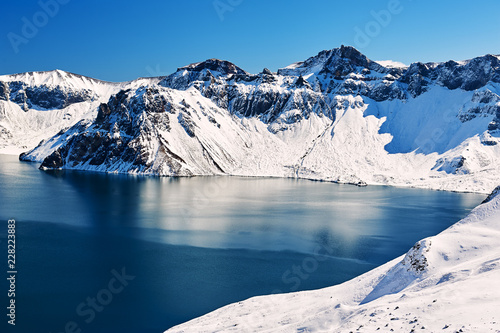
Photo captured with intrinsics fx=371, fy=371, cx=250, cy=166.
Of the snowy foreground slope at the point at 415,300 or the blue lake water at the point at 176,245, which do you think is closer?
the snowy foreground slope at the point at 415,300

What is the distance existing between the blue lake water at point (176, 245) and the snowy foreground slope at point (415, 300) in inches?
348

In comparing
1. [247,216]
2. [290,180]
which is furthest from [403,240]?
[290,180]

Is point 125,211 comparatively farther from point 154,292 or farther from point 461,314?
point 461,314

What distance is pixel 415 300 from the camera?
26047 millimetres

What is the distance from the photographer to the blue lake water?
43.2 m

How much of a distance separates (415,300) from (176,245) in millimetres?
48715

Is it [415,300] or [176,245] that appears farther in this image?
[176,245]

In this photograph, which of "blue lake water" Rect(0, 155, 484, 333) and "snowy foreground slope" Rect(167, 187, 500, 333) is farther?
"blue lake water" Rect(0, 155, 484, 333)

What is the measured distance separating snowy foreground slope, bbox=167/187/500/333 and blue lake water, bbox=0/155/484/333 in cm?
885

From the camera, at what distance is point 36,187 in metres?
131

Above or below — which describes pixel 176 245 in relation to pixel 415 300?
below

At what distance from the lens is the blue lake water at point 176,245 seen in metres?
43.2

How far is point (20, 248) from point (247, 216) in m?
51.1

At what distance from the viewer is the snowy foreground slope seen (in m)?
22.5
